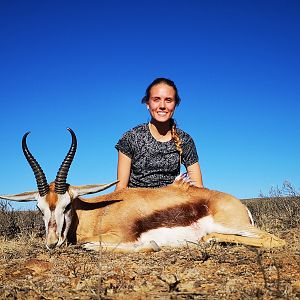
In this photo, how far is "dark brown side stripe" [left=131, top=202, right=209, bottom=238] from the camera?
5.47 meters

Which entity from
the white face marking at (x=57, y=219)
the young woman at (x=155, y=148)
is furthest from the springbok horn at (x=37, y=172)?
the young woman at (x=155, y=148)

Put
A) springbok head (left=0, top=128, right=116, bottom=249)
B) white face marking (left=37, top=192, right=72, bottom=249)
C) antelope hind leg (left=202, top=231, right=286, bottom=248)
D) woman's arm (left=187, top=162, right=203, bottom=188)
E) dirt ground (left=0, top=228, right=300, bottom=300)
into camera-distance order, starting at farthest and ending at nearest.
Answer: woman's arm (left=187, top=162, right=203, bottom=188), springbok head (left=0, top=128, right=116, bottom=249), white face marking (left=37, top=192, right=72, bottom=249), antelope hind leg (left=202, top=231, right=286, bottom=248), dirt ground (left=0, top=228, right=300, bottom=300)

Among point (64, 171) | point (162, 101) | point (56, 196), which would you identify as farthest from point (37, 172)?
point (162, 101)

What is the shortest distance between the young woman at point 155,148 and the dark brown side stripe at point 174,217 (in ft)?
5.04

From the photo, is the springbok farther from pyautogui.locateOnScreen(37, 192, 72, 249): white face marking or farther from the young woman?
the young woman

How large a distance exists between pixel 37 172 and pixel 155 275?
2.91 meters

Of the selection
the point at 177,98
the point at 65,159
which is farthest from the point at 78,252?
the point at 177,98

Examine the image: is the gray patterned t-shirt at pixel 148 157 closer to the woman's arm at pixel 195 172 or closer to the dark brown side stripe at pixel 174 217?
the woman's arm at pixel 195 172

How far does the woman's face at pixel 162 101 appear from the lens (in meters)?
7.08

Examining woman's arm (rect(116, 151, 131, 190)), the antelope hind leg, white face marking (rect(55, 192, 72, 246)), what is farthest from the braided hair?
white face marking (rect(55, 192, 72, 246))

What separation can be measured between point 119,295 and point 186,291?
1.53 ft

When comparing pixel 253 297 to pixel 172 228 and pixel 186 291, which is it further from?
pixel 172 228

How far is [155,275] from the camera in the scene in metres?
3.30

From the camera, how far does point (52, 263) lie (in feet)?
13.0
